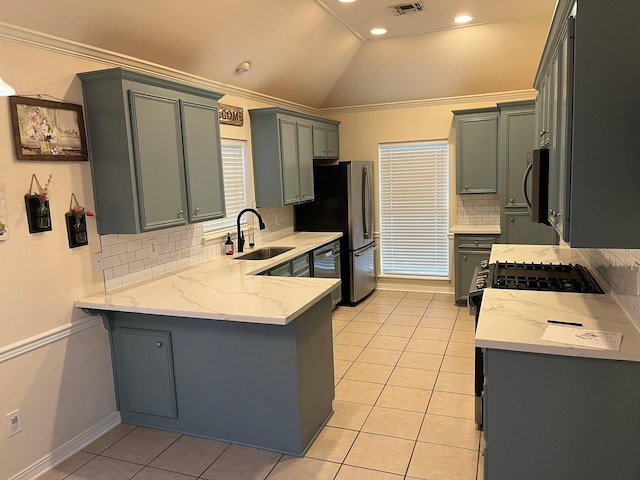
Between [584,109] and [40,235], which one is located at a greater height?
[584,109]

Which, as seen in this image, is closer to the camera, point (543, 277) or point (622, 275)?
point (622, 275)

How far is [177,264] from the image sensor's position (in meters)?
4.13

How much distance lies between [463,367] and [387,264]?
2.96m

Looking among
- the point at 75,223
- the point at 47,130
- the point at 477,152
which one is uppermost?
the point at 47,130

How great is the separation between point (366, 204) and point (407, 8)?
2503 mm

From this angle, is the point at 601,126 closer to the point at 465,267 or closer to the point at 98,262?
the point at 98,262

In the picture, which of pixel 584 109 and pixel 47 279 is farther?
pixel 47 279

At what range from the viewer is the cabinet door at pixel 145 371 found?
318cm

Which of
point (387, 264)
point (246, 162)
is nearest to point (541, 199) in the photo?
point (246, 162)

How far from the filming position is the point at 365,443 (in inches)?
121

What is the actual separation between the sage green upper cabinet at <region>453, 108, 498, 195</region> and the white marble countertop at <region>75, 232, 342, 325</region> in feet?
10.3

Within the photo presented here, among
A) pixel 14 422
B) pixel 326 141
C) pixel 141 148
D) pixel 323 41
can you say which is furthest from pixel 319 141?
pixel 14 422

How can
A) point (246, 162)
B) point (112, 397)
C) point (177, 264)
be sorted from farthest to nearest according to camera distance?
1. point (246, 162)
2. point (177, 264)
3. point (112, 397)

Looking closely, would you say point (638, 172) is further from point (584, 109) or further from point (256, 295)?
point (256, 295)
